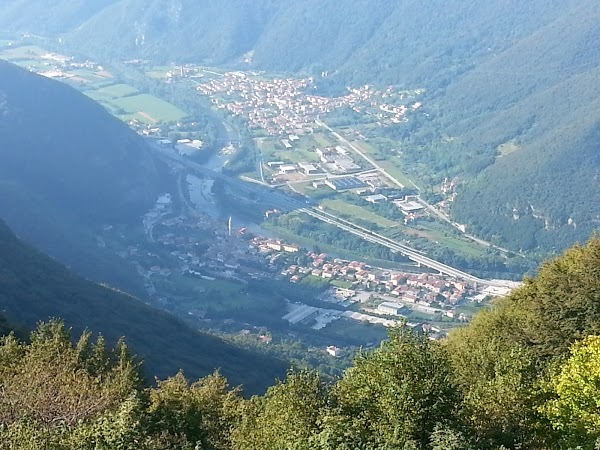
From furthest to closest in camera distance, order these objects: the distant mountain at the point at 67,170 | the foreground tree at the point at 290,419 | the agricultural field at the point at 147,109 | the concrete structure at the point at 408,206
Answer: the agricultural field at the point at 147,109 < the concrete structure at the point at 408,206 < the distant mountain at the point at 67,170 < the foreground tree at the point at 290,419

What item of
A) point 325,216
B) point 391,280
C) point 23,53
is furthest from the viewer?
point 23,53

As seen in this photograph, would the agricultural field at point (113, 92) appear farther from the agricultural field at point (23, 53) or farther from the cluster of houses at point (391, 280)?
the cluster of houses at point (391, 280)

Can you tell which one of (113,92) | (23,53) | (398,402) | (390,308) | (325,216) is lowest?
(390,308)

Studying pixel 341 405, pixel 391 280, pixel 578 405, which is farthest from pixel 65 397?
pixel 391 280

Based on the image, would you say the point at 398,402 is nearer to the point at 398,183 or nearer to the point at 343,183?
the point at 343,183

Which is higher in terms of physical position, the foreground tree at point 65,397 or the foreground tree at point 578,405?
the foreground tree at point 578,405

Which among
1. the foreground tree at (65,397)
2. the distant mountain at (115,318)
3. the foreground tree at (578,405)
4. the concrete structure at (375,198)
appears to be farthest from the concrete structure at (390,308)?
the foreground tree at (578,405)

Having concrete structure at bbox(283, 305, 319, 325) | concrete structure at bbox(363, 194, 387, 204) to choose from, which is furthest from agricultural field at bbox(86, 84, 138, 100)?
concrete structure at bbox(283, 305, 319, 325)
